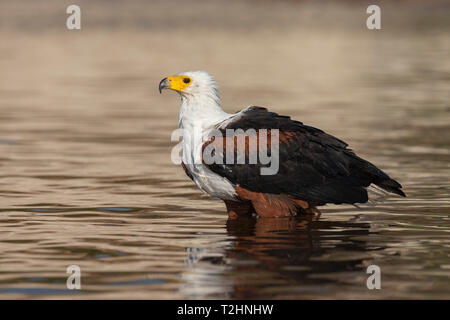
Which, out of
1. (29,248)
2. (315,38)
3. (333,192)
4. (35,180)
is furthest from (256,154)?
(315,38)

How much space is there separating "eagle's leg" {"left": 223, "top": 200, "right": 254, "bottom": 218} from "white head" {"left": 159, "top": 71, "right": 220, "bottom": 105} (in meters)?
1.12

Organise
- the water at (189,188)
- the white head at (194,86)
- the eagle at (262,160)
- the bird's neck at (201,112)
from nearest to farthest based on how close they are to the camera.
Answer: the water at (189,188), the eagle at (262,160), the bird's neck at (201,112), the white head at (194,86)

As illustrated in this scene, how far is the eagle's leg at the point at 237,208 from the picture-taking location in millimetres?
11836

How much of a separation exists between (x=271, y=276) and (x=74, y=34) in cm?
4762

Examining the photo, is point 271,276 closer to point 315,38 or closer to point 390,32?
point 315,38

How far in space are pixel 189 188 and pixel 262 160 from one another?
3.03 m

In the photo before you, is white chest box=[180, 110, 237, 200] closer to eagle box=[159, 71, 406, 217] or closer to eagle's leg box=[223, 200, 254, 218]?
eagle box=[159, 71, 406, 217]

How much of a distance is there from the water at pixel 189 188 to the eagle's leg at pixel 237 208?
0.33 feet

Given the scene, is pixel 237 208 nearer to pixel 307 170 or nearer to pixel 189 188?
pixel 307 170

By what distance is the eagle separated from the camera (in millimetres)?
11109

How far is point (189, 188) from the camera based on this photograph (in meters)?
14.1

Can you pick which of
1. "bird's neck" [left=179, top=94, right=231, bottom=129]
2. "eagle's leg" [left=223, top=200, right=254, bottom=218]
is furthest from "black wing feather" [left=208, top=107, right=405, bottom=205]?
"eagle's leg" [left=223, top=200, right=254, bottom=218]

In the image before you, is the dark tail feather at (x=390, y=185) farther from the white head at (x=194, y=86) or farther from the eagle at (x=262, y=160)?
the white head at (x=194, y=86)

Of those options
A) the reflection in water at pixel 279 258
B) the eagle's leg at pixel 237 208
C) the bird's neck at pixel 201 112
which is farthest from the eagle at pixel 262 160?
the reflection in water at pixel 279 258
